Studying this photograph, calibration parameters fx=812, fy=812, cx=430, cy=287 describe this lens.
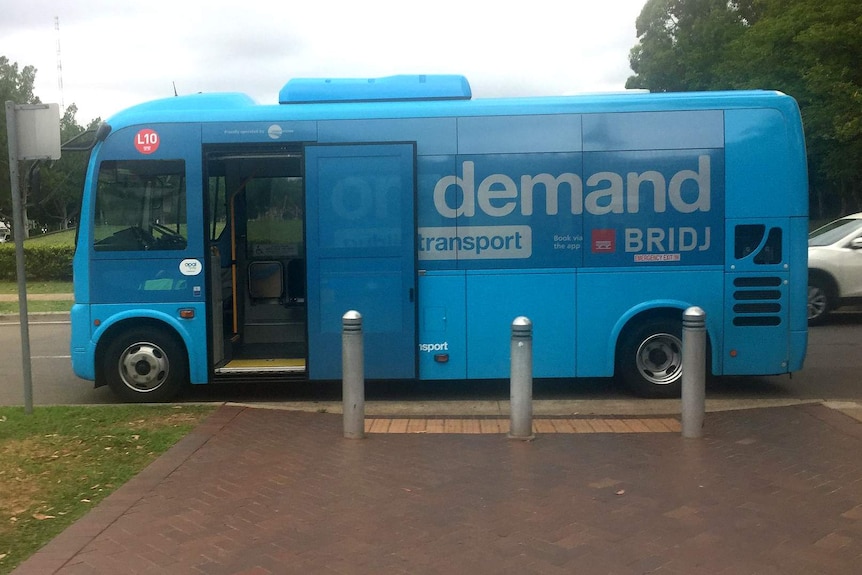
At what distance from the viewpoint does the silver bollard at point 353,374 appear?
21.6 feet

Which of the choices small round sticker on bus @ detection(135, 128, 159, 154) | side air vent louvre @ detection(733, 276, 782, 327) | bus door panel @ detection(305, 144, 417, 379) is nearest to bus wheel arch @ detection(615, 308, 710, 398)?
side air vent louvre @ detection(733, 276, 782, 327)

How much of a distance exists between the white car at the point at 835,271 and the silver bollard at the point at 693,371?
25.8ft

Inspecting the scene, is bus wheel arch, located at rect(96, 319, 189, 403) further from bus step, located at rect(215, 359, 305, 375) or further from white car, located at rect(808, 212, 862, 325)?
white car, located at rect(808, 212, 862, 325)

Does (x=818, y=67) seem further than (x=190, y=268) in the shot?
Yes

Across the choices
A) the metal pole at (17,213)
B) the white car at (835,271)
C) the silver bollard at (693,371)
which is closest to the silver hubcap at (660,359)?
the silver bollard at (693,371)

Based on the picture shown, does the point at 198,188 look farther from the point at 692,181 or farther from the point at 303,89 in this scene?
the point at 692,181

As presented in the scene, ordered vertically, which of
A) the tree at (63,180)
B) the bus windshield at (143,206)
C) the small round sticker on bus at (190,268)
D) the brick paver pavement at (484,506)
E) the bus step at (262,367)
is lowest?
the brick paver pavement at (484,506)

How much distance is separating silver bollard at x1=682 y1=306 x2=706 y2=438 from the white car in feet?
25.8

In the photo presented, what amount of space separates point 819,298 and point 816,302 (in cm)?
8

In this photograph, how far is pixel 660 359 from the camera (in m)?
8.35

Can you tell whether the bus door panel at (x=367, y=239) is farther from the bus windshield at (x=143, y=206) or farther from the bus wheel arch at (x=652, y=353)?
the bus wheel arch at (x=652, y=353)

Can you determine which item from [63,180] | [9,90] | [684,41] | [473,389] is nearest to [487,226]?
[473,389]

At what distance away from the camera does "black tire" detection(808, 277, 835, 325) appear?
1347 cm

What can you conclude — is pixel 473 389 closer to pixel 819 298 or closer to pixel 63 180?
pixel 819 298
